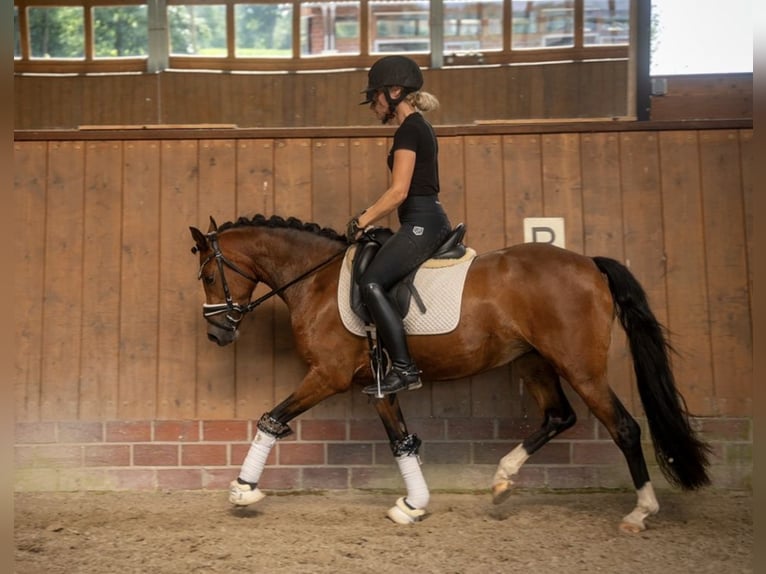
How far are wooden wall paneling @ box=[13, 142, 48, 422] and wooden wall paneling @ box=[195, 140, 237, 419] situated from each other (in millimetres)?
1064

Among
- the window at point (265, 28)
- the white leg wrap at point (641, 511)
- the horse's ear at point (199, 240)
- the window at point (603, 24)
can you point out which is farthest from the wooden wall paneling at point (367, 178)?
the window at point (265, 28)

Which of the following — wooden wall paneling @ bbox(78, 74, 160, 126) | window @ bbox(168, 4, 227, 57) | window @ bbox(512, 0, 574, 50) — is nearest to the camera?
window @ bbox(512, 0, 574, 50)

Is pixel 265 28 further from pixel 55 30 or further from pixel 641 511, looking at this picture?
pixel 641 511

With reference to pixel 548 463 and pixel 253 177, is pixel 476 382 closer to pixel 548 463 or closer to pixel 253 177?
pixel 548 463

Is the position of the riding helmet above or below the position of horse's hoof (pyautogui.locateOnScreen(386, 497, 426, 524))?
above

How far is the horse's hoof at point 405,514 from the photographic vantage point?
3.72 metres

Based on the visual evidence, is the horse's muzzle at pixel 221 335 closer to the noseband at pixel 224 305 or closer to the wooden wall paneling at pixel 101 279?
the noseband at pixel 224 305

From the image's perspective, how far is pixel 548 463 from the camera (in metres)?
4.30

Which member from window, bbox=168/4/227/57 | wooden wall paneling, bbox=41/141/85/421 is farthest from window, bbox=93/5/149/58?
wooden wall paneling, bbox=41/141/85/421

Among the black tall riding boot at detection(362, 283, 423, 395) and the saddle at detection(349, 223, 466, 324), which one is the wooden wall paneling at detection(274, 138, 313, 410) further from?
the black tall riding boot at detection(362, 283, 423, 395)

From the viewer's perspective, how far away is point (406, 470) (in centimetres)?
374

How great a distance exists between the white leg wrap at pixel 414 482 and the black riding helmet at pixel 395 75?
199 cm

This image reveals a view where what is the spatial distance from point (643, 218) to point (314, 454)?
265 cm

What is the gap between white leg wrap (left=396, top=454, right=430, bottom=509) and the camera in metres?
3.71
